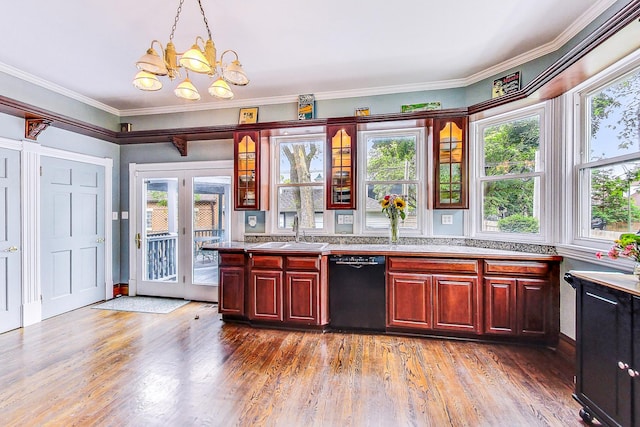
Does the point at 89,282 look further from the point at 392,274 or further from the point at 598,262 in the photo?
the point at 598,262

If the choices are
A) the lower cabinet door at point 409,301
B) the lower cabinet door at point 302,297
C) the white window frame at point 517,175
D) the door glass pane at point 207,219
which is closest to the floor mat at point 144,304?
the door glass pane at point 207,219

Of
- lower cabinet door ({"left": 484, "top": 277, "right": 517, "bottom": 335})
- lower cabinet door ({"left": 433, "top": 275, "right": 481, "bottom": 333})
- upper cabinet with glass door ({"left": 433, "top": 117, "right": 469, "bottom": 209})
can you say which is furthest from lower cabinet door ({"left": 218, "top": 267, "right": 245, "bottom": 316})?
lower cabinet door ({"left": 484, "top": 277, "right": 517, "bottom": 335})

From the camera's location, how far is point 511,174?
10.6 feet

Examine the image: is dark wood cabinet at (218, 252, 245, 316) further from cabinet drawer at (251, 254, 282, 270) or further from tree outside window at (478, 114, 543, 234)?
tree outside window at (478, 114, 543, 234)

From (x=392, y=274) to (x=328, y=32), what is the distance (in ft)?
7.89

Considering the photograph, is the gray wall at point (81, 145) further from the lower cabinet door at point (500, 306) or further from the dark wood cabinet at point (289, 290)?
the lower cabinet door at point (500, 306)

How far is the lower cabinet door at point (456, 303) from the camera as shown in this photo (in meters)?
2.98

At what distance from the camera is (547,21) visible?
2516 mm

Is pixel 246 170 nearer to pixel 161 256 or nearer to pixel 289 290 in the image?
pixel 289 290

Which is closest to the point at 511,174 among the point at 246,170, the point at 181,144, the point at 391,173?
the point at 391,173

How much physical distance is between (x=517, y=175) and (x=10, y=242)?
553 centimetres

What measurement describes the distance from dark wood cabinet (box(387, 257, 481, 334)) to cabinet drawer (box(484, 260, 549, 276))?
13 cm

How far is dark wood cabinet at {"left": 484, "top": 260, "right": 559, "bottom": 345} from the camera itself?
9.20 feet

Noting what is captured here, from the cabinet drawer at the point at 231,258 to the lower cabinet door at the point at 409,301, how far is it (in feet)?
5.50
